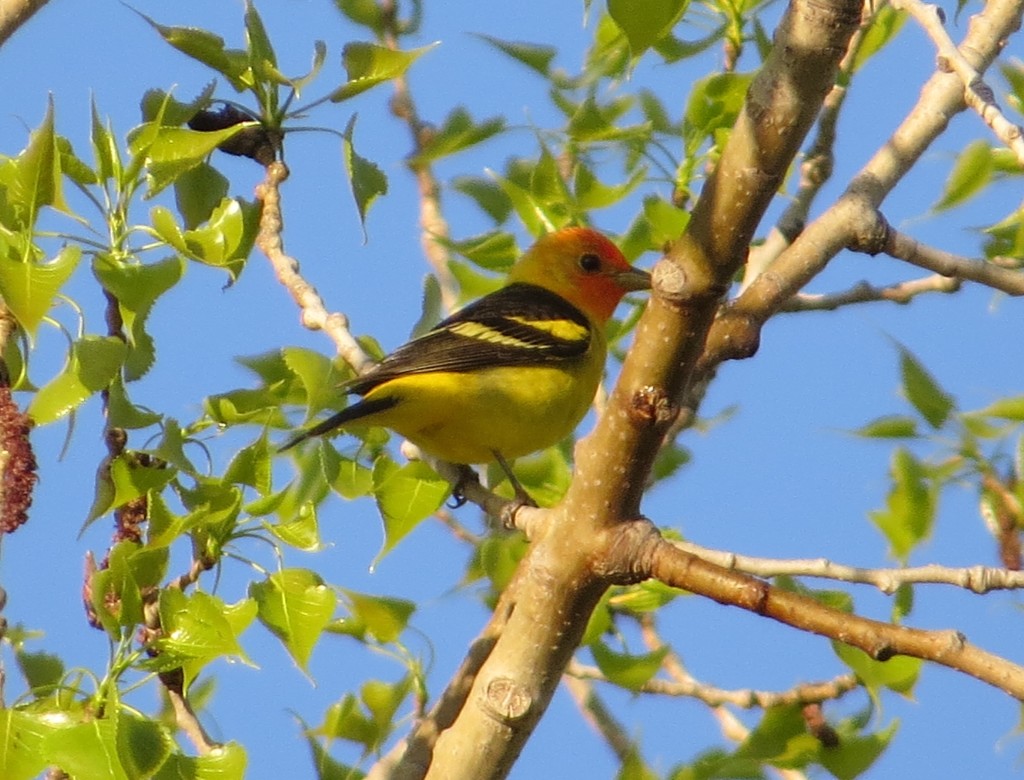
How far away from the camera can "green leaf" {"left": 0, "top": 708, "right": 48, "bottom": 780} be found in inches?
92.0

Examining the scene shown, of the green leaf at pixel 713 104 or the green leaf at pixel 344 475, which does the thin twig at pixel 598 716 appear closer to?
the green leaf at pixel 344 475

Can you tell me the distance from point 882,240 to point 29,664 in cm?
202

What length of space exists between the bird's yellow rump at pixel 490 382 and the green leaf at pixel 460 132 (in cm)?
41

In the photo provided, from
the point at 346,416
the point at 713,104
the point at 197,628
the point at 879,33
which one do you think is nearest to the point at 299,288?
the point at 346,416

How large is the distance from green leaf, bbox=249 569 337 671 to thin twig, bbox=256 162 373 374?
1.09 m

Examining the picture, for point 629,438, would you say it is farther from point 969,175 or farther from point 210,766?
point 969,175

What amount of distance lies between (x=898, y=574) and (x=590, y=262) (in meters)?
3.08

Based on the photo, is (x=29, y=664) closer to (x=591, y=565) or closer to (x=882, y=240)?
(x=591, y=565)

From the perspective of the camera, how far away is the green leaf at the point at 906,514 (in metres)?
3.19

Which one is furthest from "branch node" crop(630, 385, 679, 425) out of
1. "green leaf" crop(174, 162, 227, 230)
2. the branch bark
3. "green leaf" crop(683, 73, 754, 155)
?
"green leaf" crop(683, 73, 754, 155)

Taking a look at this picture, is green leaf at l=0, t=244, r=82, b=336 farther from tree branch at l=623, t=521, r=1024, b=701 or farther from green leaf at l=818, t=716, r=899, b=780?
green leaf at l=818, t=716, r=899, b=780

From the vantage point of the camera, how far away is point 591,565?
260 cm

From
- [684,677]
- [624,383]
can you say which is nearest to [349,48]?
[624,383]

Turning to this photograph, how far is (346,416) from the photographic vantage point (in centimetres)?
380
